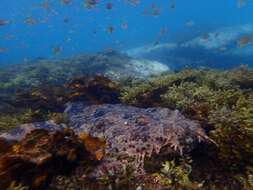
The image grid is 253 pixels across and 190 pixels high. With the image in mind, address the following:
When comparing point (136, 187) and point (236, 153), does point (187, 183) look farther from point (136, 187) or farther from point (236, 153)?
point (236, 153)

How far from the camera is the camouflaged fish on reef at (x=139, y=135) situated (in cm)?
483

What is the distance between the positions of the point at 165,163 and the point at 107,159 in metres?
0.88

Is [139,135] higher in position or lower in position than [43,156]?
higher

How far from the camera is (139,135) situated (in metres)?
5.20

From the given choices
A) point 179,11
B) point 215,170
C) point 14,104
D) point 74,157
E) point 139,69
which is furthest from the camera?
point 179,11

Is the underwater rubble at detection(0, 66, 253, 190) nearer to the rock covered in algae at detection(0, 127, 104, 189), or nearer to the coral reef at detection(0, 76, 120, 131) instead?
the rock covered in algae at detection(0, 127, 104, 189)

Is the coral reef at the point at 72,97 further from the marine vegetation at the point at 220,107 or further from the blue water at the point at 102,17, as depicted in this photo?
the blue water at the point at 102,17

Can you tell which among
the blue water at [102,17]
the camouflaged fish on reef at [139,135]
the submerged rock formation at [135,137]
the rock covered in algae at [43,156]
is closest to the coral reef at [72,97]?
the camouflaged fish on reef at [139,135]

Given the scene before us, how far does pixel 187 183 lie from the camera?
168 inches

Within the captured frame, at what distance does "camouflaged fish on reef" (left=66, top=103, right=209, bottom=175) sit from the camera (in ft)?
→ 15.9

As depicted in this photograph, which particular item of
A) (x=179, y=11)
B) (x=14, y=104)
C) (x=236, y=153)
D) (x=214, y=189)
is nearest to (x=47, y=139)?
(x=214, y=189)

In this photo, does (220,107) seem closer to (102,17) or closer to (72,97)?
(72,97)

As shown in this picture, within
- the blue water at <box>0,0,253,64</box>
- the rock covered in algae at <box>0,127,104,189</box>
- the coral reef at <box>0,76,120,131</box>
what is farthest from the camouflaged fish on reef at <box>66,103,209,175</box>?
the blue water at <box>0,0,253,64</box>

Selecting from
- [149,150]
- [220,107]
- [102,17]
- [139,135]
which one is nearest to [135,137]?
[139,135]
